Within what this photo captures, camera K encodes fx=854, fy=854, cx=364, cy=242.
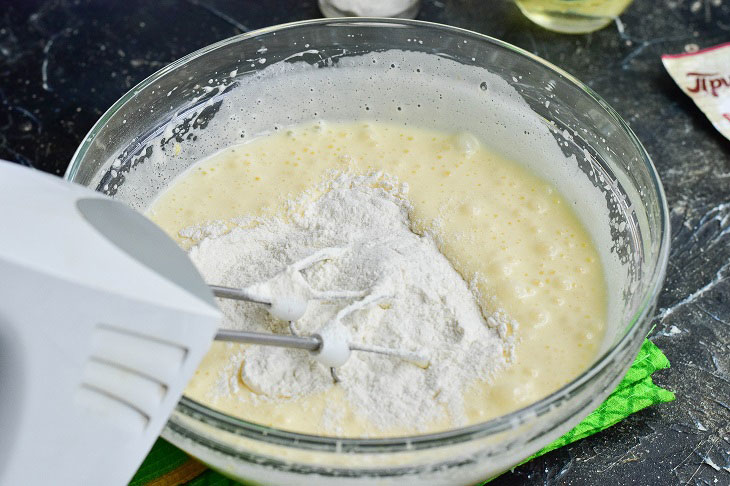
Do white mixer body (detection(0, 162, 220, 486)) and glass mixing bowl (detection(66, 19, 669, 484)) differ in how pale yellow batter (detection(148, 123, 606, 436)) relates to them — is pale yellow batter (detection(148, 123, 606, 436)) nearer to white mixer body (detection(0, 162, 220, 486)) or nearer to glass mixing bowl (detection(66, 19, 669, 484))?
glass mixing bowl (detection(66, 19, 669, 484))

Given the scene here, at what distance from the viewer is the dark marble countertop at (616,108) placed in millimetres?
1383

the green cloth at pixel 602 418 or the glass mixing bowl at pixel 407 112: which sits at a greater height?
the glass mixing bowl at pixel 407 112

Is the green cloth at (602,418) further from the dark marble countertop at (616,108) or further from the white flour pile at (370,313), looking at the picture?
the white flour pile at (370,313)

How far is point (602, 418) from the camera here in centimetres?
136

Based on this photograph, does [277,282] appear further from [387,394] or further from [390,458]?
[390,458]

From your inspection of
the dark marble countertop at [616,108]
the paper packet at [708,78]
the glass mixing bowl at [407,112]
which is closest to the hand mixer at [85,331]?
the glass mixing bowl at [407,112]

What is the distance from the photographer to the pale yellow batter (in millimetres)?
1231

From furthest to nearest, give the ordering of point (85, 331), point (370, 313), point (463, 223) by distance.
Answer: point (463, 223) < point (370, 313) < point (85, 331)

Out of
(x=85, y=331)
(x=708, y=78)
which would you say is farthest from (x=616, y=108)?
(x=85, y=331)

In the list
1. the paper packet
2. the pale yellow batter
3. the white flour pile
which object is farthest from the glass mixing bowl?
the paper packet

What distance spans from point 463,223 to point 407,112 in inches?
12.8

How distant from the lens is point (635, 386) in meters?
1.40

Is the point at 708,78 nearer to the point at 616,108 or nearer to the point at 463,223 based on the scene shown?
the point at 616,108

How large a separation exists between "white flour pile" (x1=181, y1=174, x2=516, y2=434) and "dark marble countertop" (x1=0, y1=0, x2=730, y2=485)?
0.82 feet
